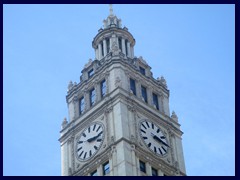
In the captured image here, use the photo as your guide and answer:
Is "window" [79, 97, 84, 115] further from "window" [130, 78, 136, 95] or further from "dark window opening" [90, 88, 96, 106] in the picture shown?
"window" [130, 78, 136, 95]

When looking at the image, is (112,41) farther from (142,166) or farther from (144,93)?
(142,166)

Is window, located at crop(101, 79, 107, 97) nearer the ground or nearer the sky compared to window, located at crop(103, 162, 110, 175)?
nearer the sky

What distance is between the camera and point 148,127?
7900 centimetres

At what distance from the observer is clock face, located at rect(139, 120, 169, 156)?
3027 inches

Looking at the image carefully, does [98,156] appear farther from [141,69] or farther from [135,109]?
[141,69]

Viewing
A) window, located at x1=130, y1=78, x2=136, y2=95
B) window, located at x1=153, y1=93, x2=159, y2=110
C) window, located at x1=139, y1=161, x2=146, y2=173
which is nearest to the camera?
window, located at x1=139, y1=161, x2=146, y2=173

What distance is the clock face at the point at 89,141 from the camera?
76250mm

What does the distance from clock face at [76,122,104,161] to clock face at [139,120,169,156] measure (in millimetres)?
4557

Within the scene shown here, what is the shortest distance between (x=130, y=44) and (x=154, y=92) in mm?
9804

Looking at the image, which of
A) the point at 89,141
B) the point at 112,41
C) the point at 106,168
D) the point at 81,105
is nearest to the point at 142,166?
the point at 106,168

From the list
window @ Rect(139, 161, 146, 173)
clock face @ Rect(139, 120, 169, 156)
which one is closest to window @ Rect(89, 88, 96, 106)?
clock face @ Rect(139, 120, 169, 156)

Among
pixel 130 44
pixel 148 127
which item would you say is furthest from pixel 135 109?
pixel 130 44

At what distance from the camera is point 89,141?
77.7 m

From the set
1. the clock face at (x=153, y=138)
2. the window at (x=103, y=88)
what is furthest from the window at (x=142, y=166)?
the window at (x=103, y=88)
